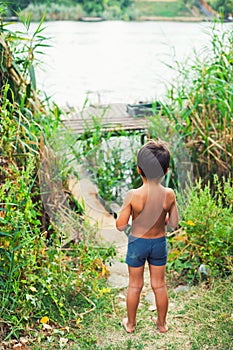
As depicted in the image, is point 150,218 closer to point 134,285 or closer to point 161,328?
point 134,285

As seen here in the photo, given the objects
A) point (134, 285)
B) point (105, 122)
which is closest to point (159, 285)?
point (134, 285)

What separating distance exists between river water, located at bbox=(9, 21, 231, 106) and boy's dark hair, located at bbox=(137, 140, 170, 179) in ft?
5.93

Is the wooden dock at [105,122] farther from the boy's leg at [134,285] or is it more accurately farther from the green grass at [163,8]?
the boy's leg at [134,285]

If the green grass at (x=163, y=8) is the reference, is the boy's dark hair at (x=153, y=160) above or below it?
below

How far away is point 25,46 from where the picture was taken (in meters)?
2.54

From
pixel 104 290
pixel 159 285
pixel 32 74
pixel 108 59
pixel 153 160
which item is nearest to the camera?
pixel 153 160

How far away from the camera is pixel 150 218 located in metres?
1.89

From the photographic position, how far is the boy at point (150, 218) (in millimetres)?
1836

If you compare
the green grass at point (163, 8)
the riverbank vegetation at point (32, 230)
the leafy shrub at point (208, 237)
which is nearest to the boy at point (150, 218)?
the riverbank vegetation at point (32, 230)

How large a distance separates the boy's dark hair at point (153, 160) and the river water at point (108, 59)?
71.1 inches

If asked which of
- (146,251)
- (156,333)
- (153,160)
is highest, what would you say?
(153,160)

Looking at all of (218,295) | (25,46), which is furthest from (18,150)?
(218,295)

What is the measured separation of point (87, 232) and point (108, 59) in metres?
1.88

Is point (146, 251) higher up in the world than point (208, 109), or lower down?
lower down
